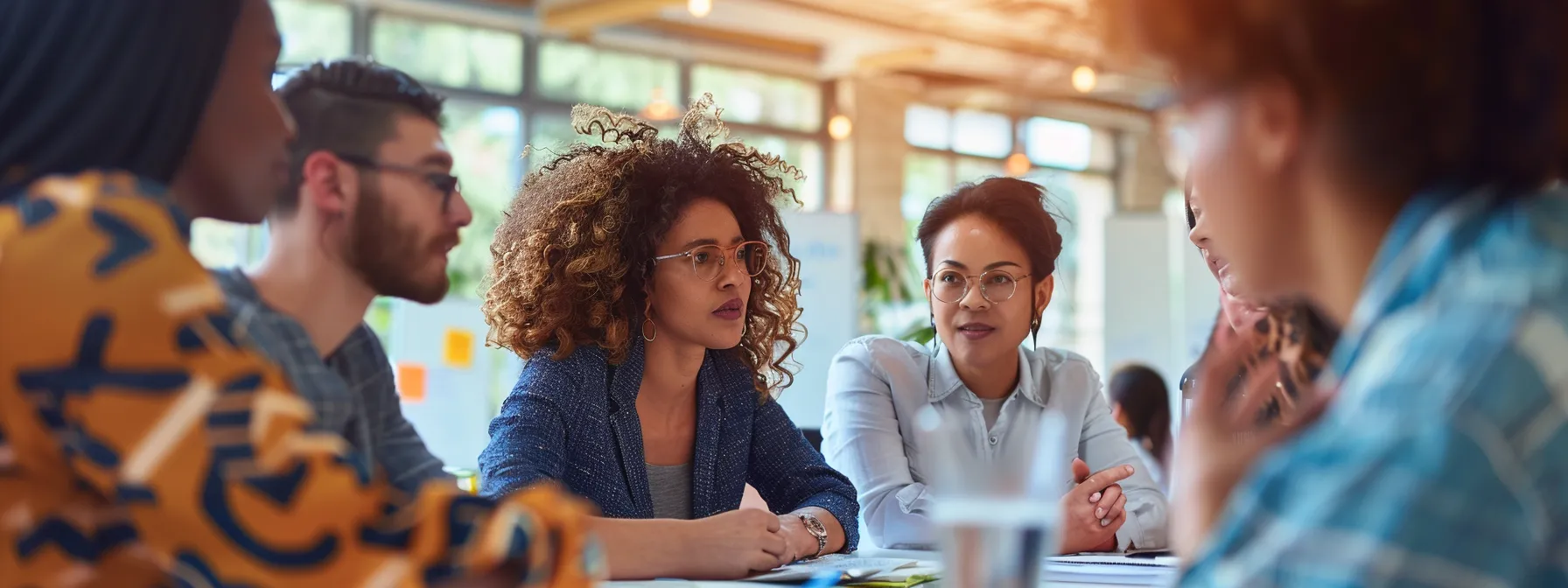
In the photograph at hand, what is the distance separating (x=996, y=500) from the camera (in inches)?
33.0

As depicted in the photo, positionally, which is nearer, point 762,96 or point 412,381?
point 412,381

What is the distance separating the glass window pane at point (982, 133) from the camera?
13.1 m

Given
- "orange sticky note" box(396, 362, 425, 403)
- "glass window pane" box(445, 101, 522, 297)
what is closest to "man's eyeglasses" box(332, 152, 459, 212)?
"orange sticky note" box(396, 362, 425, 403)

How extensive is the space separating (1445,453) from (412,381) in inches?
225

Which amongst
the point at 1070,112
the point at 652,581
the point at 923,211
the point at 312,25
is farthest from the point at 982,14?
the point at 652,581

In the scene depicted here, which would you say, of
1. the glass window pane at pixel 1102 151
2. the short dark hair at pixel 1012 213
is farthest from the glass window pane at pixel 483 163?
the glass window pane at pixel 1102 151

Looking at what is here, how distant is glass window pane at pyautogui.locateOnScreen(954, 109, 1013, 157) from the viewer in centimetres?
1309

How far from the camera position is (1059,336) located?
13.2 m

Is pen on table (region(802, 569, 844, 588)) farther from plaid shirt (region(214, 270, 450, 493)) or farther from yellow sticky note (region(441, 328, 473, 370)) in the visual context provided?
yellow sticky note (region(441, 328, 473, 370))

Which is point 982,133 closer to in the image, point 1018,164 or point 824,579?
point 1018,164

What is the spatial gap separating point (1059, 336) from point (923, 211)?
34.2 feet

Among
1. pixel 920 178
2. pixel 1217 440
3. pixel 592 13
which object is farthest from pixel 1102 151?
pixel 1217 440

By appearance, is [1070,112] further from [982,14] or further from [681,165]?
[681,165]

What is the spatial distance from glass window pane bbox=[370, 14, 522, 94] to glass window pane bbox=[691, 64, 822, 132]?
5.49ft
